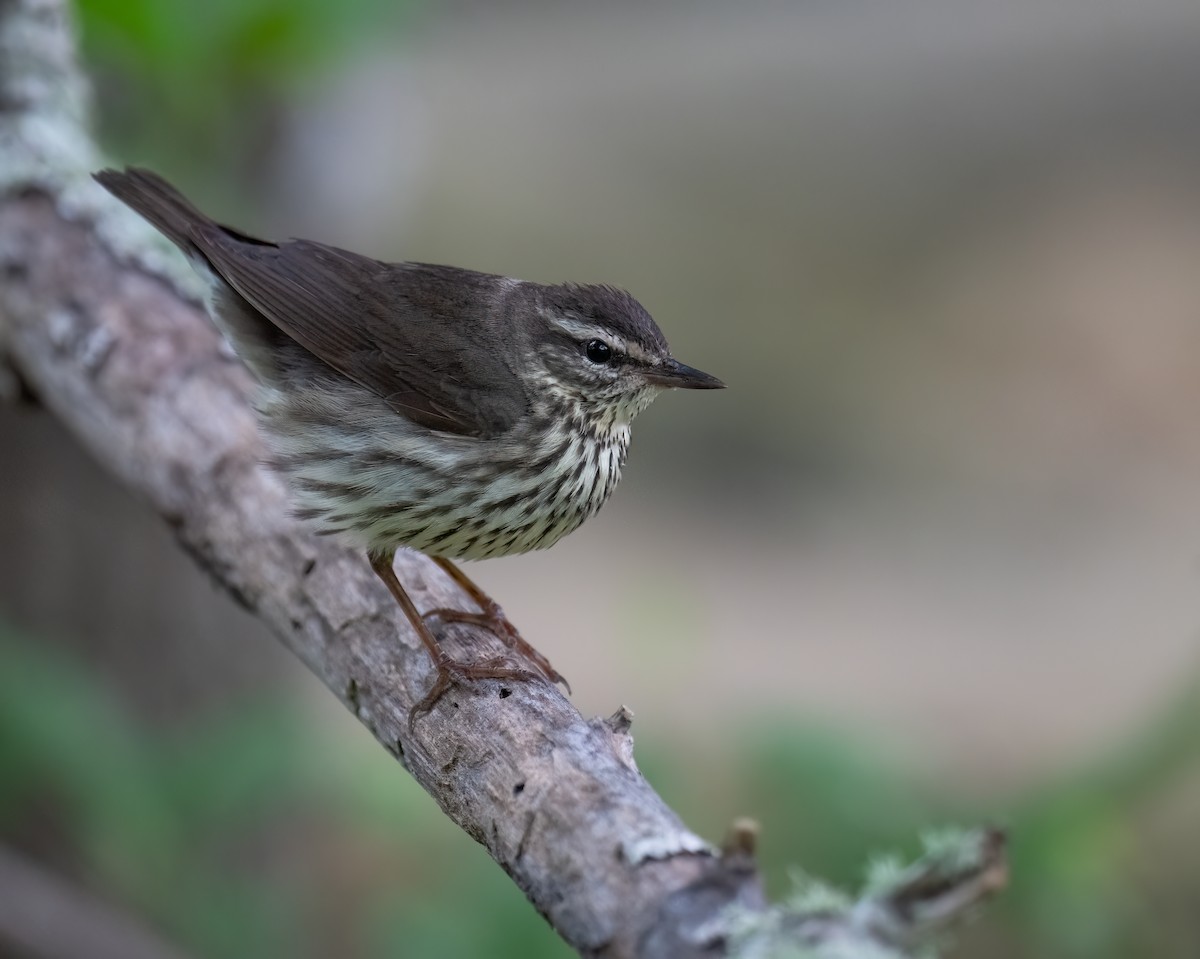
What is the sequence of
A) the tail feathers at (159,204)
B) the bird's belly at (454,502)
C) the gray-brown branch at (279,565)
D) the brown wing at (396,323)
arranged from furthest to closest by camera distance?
the tail feathers at (159,204), the brown wing at (396,323), the bird's belly at (454,502), the gray-brown branch at (279,565)

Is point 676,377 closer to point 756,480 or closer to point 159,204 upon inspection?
point 159,204

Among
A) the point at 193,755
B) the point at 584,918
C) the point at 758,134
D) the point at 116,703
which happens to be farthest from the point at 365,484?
the point at 758,134

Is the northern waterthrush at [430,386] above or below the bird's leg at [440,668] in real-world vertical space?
above

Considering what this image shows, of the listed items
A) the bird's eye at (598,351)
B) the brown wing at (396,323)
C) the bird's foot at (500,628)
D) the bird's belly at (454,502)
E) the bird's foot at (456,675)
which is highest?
the bird's eye at (598,351)

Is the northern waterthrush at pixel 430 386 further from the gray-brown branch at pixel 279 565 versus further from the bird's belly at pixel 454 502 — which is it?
the gray-brown branch at pixel 279 565

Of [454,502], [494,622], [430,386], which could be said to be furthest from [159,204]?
[494,622]

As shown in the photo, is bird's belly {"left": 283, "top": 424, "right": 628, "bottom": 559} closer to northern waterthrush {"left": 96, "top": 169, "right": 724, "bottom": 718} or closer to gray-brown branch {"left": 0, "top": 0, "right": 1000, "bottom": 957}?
northern waterthrush {"left": 96, "top": 169, "right": 724, "bottom": 718}

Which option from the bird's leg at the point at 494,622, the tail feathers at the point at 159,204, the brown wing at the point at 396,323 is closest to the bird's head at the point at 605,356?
the brown wing at the point at 396,323
